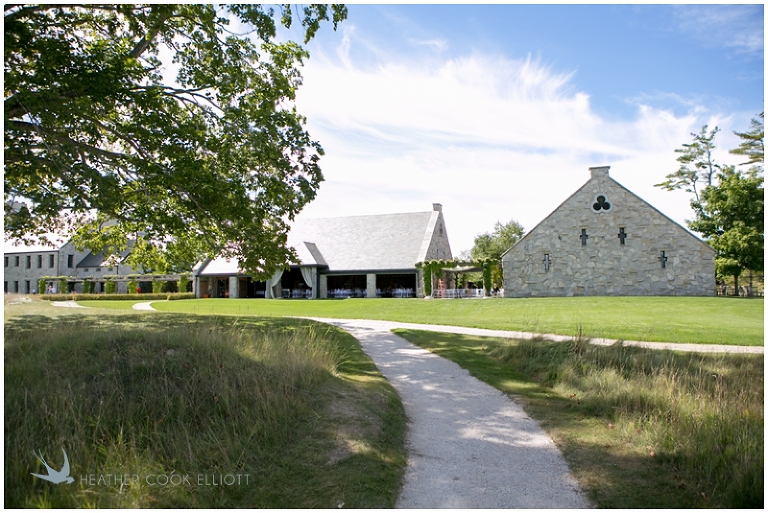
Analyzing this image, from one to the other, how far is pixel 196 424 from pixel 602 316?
18291 mm

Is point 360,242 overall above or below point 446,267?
above

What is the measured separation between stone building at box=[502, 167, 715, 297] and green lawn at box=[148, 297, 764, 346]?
13.6ft

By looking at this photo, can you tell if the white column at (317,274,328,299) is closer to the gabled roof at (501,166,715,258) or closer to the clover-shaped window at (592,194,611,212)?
the gabled roof at (501,166,715,258)

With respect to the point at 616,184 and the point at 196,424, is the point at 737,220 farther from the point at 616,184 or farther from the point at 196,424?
the point at 196,424

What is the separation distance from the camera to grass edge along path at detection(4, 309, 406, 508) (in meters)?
4.40

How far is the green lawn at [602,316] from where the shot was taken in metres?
14.1

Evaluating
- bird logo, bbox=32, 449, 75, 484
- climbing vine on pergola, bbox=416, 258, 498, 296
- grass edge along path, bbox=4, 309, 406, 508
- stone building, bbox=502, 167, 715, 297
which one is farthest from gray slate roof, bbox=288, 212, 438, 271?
bird logo, bbox=32, 449, 75, 484

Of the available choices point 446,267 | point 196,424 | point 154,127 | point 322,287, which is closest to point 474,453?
point 196,424

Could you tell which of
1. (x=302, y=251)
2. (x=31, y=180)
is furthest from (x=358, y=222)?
(x=31, y=180)

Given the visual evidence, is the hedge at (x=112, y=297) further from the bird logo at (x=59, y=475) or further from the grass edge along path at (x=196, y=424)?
the bird logo at (x=59, y=475)

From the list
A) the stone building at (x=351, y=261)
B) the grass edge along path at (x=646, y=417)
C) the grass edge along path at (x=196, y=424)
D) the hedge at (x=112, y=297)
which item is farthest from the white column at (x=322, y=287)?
the grass edge along path at (x=196, y=424)

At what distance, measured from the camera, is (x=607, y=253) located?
105 feet

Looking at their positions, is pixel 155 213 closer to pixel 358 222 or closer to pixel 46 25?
pixel 46 25

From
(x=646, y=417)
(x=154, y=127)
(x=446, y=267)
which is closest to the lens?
(x=646, y=417)
